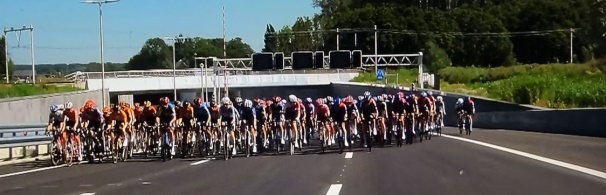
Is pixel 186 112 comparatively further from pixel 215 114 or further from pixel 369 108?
pixel 369 108

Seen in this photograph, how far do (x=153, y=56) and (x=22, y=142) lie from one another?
518 ft

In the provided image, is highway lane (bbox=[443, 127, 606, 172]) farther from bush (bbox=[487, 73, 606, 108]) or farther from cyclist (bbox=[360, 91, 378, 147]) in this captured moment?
bush (bbox=[487, 73, 606, 108])

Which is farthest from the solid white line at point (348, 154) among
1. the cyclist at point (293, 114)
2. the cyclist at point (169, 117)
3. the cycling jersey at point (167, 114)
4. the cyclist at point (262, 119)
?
the cycling jersey at point (167, 114)

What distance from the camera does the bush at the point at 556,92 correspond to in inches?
1688

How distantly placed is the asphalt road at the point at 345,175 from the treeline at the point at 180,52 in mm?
150474

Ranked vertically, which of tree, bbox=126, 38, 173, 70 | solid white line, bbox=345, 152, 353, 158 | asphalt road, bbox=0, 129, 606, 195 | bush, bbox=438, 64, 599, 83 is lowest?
solid white line, bbox=345, 152, 353, 158

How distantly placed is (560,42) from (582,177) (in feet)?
311

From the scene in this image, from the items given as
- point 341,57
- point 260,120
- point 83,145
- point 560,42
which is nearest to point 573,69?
point 341,57

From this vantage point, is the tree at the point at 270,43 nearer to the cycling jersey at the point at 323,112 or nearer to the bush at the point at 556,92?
the bush at the point at 556,92

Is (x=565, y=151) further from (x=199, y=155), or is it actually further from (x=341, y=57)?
(x=341, y=57)

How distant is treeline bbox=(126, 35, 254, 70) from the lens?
18015 centimetres

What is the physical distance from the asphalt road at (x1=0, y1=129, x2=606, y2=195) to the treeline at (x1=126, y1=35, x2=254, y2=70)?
150 metres

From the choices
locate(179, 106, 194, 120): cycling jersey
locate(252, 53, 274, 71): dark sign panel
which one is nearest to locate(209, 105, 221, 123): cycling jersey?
locate(179, 106, 194, 120): cycling jersey

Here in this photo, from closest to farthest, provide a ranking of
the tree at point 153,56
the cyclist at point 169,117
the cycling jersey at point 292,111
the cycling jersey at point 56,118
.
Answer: the cycling jersey at point 56,118 < the cyclist at point 169,117 < the cycling jersey at point 292,111 < the tree at point 153,56
